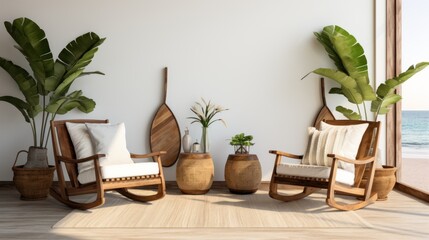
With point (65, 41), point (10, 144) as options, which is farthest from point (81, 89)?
point (10, 144)

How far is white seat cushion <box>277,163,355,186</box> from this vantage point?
437 cm

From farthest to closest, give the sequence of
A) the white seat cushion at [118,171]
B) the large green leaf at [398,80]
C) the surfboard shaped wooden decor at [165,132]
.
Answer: the surfboard shaped wooden decor at [165,132] → the large green leaf at [398,80] → the white seat cushion at [118,171]

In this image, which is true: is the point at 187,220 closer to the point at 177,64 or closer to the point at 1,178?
the point at 177,64

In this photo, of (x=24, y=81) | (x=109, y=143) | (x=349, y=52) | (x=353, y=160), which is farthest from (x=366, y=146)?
(x=24, y=81)

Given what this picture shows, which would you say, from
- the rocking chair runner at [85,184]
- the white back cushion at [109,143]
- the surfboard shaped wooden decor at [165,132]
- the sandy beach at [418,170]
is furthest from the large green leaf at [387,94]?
the sandy beach at [418,170]

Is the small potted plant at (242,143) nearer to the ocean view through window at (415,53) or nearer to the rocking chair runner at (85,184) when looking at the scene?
the rocking chair runner at (85,184)

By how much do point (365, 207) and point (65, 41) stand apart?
4062 mm

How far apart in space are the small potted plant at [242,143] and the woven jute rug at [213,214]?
0.62m

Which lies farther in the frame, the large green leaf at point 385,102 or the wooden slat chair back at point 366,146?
the large green leaf at point 385,102

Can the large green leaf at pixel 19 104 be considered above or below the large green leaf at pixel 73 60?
below

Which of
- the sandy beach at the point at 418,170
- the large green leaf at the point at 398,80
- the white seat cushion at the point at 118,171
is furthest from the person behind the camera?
the sandy beach at the point at 418,170

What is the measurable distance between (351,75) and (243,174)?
1.70m

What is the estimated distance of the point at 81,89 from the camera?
5887 mm

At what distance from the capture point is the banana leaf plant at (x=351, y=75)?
521 centimetres
